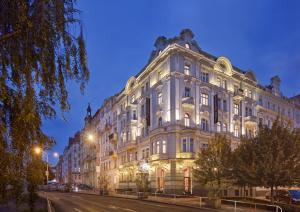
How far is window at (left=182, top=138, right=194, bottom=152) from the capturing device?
4281cm

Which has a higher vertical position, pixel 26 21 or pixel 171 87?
pixel 171 87

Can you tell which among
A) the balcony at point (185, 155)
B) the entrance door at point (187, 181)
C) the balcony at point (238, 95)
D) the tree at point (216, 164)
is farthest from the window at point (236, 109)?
the tree at point (216, 164)

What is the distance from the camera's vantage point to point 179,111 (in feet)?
143

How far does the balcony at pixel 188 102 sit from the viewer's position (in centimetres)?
4388

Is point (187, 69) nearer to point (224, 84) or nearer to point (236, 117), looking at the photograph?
point (224, 84)

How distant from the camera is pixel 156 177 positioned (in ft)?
149

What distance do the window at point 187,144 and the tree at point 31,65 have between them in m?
35.5

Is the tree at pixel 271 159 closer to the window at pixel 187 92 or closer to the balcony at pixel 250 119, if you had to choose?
the window at pixel 187 92

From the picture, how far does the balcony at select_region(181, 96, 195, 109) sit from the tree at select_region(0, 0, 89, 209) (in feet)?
118

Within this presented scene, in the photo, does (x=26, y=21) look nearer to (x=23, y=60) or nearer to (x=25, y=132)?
(x=23, y=60)

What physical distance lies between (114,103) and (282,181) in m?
49.9

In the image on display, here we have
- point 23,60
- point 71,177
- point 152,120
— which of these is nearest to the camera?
point 23,60

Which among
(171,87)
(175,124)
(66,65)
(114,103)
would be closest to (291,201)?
(175,124)

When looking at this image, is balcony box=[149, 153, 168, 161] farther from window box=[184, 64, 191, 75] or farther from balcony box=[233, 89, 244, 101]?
balcony box=[233, 89, 244, 101]
